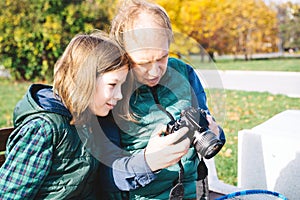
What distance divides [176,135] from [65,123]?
0.40 m

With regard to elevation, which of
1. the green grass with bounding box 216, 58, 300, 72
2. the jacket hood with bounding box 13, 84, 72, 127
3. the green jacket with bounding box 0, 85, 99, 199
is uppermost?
the jacket hood with bounding box 13, 84, 72, 127

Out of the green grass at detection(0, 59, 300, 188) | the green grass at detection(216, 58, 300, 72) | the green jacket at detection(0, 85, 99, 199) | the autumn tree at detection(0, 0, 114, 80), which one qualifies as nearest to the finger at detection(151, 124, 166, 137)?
the green jacket at detection(0, 85, 99, 199)

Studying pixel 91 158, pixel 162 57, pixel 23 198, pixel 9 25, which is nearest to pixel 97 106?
pixel 91 158

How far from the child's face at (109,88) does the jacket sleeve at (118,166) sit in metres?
0.15

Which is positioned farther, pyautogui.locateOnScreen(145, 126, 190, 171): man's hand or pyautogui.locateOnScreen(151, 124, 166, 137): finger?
pyautogui.locateOnScreen(151, 124, 166, 137): finger

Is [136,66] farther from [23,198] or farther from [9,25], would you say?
[9,25]

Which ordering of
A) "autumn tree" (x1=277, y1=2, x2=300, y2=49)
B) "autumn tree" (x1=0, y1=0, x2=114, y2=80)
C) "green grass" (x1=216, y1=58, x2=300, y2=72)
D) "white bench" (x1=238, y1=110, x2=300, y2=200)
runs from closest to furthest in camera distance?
"white bench" (x1=238, y1=110, x2=300, y2=200) → "autumn tree" (x1=0, y1=0, x2=114, y2=80) → "green grass" (x1=216, y1=58, x2=300, y2=72) → "autumn tree" (x1=277, y1=2, x2=300, y2=49)

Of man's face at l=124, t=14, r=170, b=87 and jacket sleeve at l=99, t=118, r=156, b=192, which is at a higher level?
man's face at l=124, t=14, r=170, b=87

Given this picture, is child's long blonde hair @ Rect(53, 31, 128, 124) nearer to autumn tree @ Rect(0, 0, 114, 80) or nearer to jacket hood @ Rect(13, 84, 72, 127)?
jacket hood @ Rect(13, 84, 72, 127)

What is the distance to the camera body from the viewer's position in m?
1.28

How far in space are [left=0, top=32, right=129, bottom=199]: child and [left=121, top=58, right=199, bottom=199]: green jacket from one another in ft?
0.58

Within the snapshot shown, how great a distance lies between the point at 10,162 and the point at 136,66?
1.81 feet

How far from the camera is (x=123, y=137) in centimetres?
164

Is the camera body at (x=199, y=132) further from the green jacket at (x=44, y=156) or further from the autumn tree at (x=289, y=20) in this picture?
the autumn tree at (x=289, y=20)
